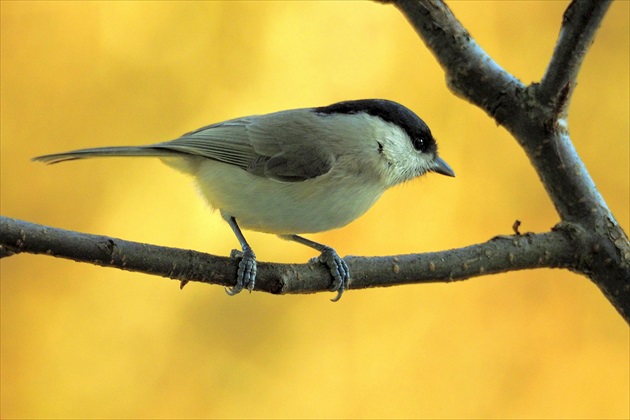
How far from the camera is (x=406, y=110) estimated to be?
1.29 meters

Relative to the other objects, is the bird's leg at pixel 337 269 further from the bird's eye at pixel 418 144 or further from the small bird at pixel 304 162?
the bird's eye at pixel 418 144

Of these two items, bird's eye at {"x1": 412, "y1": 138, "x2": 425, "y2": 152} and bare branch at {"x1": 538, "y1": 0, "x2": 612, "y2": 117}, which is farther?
bird's eye at {"x1": 412, "y1": 138, "x2": 425, "y2": 152}

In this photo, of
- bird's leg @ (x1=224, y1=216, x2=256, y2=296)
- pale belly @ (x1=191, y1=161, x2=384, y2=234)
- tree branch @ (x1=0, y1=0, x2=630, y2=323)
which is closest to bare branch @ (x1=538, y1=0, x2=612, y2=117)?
tree branch @ (x1=0, y1=0, x2=630, y2=323)

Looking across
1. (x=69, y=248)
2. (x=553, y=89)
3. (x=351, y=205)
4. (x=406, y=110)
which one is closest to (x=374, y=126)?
(x=406, y=110)

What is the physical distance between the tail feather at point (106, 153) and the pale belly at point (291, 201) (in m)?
0.12

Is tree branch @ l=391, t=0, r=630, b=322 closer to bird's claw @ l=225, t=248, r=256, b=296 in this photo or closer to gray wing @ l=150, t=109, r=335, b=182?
gray wing @ l=150, t=109, r=335, b=182

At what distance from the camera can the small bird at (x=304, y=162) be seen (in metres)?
1.17

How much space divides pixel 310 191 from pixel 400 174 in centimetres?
22

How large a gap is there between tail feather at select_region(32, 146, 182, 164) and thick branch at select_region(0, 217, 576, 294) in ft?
0.80

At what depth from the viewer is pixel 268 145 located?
1.30m

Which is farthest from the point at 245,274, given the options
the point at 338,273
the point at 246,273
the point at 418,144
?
the point at 418,144

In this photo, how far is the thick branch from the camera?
0.82 meters

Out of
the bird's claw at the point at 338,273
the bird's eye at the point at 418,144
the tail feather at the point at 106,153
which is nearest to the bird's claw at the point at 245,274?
the bird's claw at the point at 338,273

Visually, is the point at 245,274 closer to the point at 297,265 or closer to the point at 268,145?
the point at 297,265
